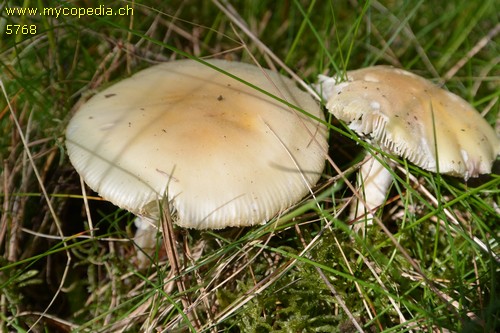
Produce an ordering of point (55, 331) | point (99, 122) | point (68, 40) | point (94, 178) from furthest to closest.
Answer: point (68, 40), point (55, 331), point (99, 122), point (94, 178)

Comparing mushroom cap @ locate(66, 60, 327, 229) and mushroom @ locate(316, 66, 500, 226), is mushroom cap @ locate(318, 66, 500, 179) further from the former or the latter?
mushroom cap @ locate(66, 60, 327, 229)

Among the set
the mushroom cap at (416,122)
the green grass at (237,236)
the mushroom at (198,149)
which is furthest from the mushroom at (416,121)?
the mushroom at (198,149)

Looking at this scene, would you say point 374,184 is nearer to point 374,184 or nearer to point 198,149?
point 374,184

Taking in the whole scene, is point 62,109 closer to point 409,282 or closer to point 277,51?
→ point 277,51

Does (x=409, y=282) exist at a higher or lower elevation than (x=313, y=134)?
lower

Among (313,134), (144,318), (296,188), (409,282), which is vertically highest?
(313,134)

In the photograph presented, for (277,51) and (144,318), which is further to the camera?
(277,51)

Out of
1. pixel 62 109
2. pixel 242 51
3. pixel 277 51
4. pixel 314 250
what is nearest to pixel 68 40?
pixel 62 109
